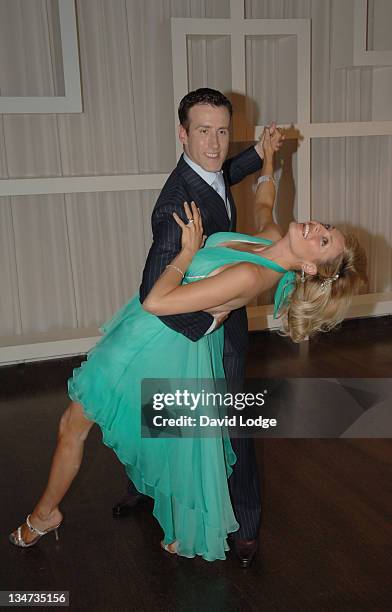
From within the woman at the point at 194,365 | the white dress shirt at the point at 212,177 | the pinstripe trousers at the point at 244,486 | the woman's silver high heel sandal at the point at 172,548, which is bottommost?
the woman's silver high heel sandal at the point at 172,548

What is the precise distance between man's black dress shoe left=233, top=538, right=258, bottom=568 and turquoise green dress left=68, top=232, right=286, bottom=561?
3.6 inches

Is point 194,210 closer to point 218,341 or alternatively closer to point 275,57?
point 218,341

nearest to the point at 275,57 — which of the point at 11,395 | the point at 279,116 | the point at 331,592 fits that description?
the point at 279,116

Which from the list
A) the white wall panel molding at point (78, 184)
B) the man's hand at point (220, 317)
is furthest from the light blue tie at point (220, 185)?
the white wall panel molding at point (78, 184)

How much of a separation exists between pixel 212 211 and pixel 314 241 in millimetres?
349

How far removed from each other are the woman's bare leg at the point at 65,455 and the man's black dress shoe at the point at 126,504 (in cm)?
29

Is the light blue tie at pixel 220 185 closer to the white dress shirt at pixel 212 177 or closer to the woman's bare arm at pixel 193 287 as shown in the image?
the white dress shirt at pixel 212 177

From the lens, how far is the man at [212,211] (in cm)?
188

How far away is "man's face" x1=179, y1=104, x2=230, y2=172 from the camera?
200 centimetres

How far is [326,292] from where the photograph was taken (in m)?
1.95

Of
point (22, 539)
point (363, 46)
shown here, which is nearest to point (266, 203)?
point (22, 539)

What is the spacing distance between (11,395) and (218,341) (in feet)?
6.12

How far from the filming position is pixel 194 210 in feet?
6.05

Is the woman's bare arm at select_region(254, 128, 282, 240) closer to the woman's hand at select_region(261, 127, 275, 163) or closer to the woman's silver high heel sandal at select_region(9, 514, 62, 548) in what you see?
the woman's hand at select_region(261, 127, 275, 163)
